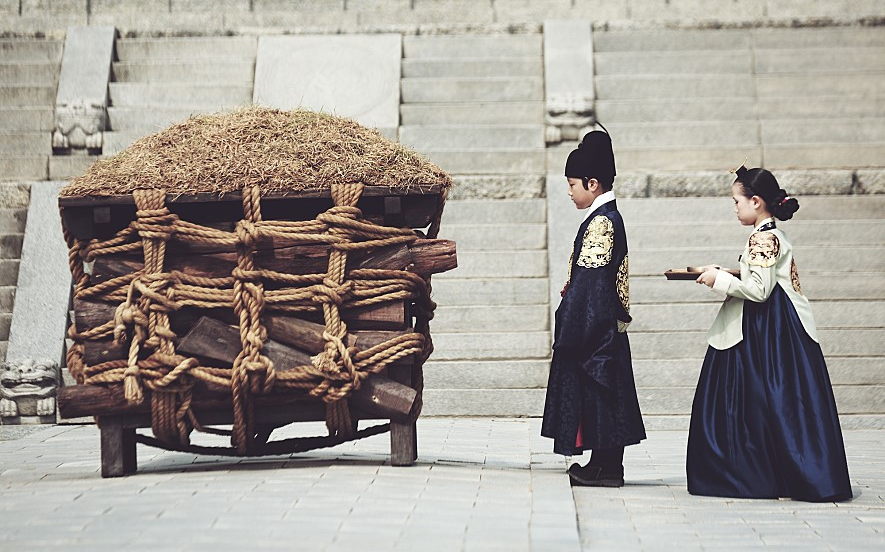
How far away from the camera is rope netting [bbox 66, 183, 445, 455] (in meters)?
5.48

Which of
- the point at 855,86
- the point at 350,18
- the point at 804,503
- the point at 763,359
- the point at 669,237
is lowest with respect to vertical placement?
the point at 804,503

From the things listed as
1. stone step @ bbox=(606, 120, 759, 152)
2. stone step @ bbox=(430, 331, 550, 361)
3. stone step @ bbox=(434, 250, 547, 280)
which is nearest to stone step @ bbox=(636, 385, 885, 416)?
stone step @ bbox=(430, 331, 550, 361)

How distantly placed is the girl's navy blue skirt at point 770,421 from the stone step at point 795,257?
4334mm

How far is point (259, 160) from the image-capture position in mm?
5605

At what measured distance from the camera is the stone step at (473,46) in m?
13.2

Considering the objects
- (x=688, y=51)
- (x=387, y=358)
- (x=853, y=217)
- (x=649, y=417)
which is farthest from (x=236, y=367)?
(x=688, y=51)

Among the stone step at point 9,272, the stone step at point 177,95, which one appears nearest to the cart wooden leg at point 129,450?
the stone step at point 9,272

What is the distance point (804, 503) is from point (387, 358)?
1931mm

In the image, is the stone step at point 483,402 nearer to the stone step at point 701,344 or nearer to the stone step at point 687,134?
the stone step at point 701,344

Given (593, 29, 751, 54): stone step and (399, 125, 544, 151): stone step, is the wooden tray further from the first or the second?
(593, 29, 751, 54): stone step

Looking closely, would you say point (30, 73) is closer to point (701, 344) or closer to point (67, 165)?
point (67, 165)

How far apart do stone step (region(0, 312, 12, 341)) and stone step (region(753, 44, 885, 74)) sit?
7612mm

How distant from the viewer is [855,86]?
12.4 metres

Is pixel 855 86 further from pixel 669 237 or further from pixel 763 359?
pixel 763 359
